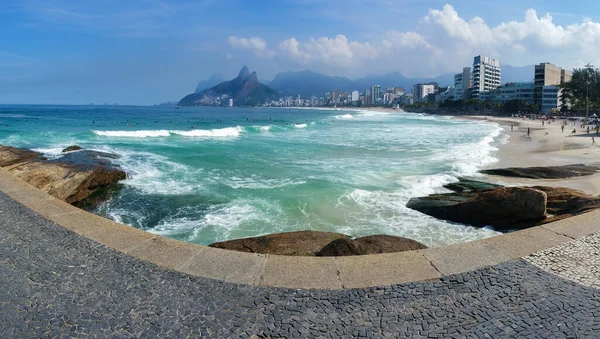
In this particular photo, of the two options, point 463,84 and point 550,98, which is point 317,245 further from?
point 463,84

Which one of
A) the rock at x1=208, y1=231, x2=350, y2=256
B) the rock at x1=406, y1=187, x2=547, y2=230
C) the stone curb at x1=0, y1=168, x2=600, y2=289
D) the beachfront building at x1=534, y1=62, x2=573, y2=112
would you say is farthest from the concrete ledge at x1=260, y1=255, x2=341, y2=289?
the beachfront building at x1=534, y1=62, x2=573, y2=112

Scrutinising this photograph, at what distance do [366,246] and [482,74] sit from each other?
515 feet

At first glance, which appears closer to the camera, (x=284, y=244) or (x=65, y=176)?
(x=284, y=244)

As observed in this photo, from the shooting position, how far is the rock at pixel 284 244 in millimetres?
7238

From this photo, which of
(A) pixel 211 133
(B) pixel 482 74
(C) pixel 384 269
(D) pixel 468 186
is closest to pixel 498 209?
(D) pixel 468 186

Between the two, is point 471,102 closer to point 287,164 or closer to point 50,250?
point 287,164

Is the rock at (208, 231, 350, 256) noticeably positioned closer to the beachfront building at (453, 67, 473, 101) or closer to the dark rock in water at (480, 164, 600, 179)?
the dark rock in water at (480, 164, 600, 179)

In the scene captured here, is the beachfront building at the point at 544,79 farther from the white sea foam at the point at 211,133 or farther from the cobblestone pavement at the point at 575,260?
the cobblestone pavement at the point at 575,260

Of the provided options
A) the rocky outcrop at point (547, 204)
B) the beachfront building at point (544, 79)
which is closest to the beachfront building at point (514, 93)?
the beachfront building at point (544, 79)

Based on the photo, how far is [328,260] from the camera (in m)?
5.00

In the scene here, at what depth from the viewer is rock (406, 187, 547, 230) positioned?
9547 millimetres

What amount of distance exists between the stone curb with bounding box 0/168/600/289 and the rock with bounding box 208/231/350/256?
189 centimetres

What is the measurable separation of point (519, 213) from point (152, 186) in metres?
12.5

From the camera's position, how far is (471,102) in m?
127
